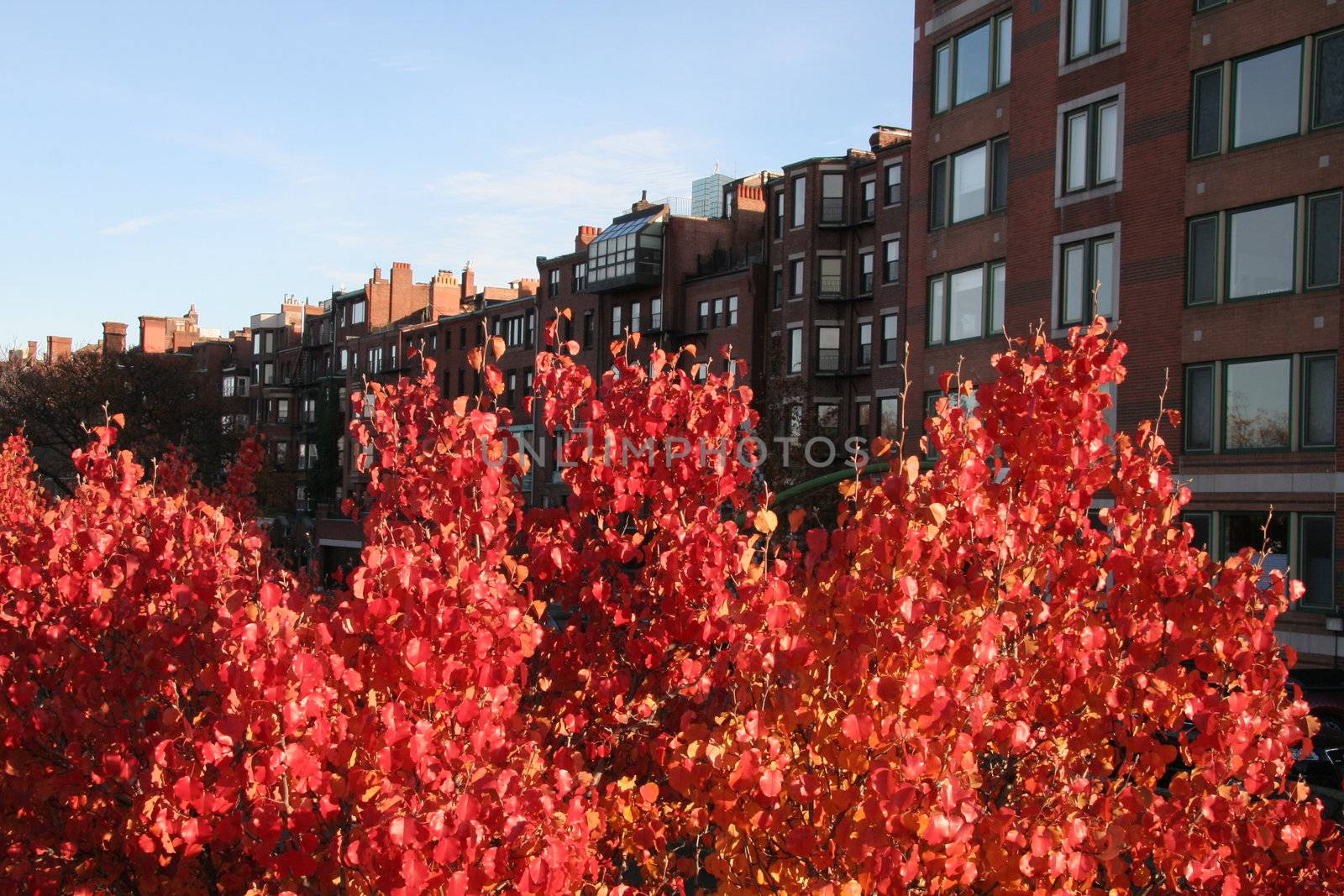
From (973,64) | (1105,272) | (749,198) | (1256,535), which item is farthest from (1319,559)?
(749,198)

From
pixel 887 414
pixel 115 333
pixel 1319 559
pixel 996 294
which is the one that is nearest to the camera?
pixel 1319 559

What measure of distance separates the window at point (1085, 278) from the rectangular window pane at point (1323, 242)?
427 cm

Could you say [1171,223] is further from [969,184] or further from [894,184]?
[894,184]

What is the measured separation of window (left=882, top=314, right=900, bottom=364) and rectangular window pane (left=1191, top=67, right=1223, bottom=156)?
25892 millimetres

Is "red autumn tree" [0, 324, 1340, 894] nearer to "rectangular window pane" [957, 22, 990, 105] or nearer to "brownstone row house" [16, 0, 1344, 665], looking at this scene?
"brownstone row house" [16, 0, 1344, 665]

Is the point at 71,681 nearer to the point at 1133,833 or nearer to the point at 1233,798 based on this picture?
the point at 1133,833

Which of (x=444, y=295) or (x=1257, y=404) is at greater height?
(x=444, y=295)

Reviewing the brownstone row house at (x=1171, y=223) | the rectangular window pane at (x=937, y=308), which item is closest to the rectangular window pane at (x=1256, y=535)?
the brownstone row house at (x=1171, y=223)

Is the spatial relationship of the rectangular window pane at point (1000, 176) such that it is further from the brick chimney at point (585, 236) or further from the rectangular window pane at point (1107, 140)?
the brick chimney at point (585, 236)

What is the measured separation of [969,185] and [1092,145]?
3.79m

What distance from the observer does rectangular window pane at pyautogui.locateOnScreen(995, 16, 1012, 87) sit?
1224 inches

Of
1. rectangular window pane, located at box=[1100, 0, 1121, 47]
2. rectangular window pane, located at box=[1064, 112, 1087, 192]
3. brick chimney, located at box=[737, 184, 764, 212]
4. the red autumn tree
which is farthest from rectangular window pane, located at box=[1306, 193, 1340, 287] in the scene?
brick chimney, located at box=[737, 184, 764, 212]

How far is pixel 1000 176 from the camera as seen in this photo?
31312 mm

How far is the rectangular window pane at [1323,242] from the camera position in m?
24.7
